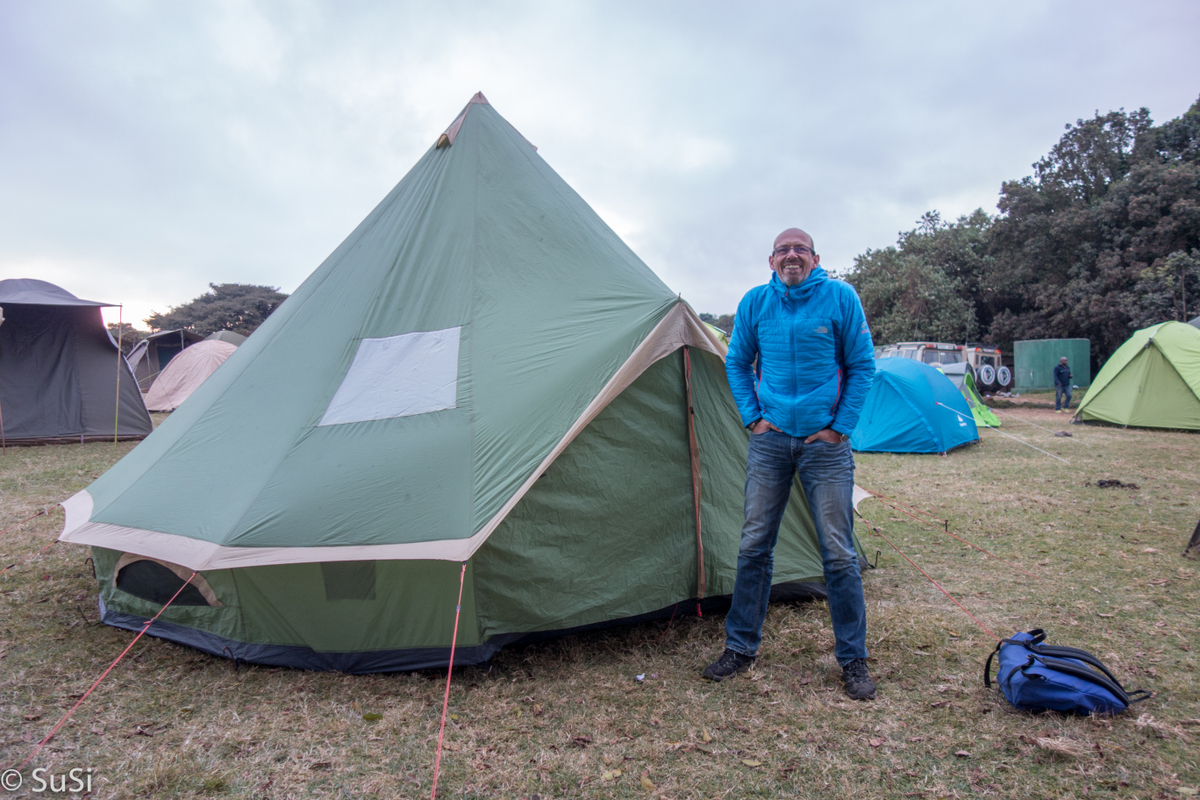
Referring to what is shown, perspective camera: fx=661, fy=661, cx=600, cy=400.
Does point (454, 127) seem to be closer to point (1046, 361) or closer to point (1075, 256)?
point (1046, 361)

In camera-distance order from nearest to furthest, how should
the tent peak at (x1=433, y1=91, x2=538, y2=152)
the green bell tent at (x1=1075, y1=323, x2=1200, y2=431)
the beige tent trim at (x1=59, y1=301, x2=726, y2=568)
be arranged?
the beige tent trim at (x1=59, y1=301, x2=726, y2=568) → the tent peak at (x1=433, y1=91, x2=538, y2=152) → the green bell tent at (x1=1075, y1=323, x2=1200, y2=431)

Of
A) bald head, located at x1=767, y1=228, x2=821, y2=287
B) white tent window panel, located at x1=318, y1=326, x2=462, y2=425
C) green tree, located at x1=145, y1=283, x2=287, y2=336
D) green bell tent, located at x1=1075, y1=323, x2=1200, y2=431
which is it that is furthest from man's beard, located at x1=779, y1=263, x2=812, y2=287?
green tree, located at x1=145, y1=283, x2=287, y2=336

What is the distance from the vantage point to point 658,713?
9.32ft

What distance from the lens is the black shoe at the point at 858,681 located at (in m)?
2.92

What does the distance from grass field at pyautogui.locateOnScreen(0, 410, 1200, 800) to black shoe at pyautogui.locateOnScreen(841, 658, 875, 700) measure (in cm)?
5

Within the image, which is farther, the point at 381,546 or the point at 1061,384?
the point at 1061,384

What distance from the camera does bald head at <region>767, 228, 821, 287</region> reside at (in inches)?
120

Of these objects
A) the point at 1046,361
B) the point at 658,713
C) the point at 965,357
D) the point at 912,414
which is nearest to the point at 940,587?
the point at 658,713

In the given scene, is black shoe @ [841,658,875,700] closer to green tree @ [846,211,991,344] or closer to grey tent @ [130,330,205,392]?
grey tent @ [130,330,205,392]

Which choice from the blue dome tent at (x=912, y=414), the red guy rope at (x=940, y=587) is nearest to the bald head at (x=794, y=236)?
the red guy rope at (x=940, y=587)

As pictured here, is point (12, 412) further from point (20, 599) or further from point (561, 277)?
point (561, 277)

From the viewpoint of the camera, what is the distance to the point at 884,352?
19.7 metres

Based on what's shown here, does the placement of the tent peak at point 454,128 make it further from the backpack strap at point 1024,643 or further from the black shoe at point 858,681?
the backpack strap at point 1024,643

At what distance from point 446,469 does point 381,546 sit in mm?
441
